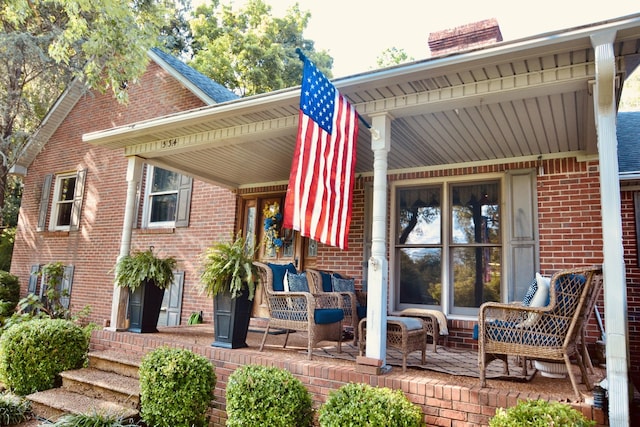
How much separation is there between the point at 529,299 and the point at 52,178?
10928 millimetres

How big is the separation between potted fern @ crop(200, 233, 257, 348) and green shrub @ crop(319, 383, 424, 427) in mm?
1744

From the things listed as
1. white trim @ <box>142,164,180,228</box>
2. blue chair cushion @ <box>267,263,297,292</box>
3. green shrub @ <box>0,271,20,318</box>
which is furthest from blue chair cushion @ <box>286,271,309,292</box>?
green shrub @ <box>0,271,20,318</box>

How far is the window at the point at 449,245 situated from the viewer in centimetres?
579

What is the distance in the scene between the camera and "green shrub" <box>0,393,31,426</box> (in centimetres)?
427

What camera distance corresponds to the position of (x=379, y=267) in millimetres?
3836

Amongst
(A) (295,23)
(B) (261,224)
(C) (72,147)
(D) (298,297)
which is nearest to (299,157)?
(D) (298,297)

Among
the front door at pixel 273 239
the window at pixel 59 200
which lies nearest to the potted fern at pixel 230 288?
the front door at pixel 273 239

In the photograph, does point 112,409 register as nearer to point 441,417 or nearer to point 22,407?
point 22,407

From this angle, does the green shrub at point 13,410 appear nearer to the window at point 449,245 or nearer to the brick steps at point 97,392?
the brick steps at point 97,392

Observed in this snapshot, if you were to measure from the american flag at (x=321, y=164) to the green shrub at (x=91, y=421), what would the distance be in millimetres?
2311

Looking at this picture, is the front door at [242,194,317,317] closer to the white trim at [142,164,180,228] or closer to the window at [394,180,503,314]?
the window at [394,180,503,314]

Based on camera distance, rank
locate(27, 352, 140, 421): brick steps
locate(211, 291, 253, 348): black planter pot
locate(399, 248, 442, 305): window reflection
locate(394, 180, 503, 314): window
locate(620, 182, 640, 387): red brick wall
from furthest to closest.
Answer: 1. locate(399, 248, 442, 305): window reflection
2. locate(394, 180, 503, 314): window
3. locate(620, 182, 640, 387): red brick wall
4. locate(211, 291, 253, 348): black planter pot
5. locate(27, 352, 140, 421): brick steps

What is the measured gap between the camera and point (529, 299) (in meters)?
3.75

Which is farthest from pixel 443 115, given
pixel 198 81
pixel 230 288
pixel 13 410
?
pixel 198 81
